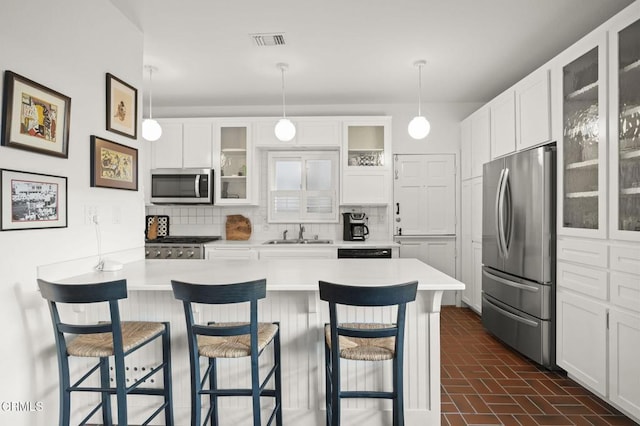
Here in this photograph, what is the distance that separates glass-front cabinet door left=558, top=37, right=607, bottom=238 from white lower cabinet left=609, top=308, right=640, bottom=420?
53 cm

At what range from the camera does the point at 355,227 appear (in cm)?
484

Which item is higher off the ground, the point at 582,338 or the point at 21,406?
the point at 582,338

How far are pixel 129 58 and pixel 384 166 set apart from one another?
2.95 meters

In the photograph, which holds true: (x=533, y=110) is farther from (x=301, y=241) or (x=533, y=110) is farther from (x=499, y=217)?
(x=301, y=241)

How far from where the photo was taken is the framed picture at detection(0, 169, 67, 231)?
1.75 metres

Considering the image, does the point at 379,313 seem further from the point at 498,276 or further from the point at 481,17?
the point at 481,17

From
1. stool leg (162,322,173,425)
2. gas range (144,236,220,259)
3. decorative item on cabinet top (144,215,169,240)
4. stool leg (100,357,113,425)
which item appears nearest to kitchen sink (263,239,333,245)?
gas range (144,236,220,259)

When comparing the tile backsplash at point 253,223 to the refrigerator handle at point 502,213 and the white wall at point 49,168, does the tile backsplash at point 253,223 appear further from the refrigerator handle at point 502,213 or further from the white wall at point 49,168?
the white wall at point 49,168

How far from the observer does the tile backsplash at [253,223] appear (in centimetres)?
505

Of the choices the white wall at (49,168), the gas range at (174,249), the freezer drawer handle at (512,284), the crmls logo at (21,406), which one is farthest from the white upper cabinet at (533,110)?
the crmls logo at (21,406)

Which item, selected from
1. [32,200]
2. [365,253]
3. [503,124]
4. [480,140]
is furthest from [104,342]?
[480,140]

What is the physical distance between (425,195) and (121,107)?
370 cm

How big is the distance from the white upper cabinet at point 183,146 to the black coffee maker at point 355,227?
73.2 inches

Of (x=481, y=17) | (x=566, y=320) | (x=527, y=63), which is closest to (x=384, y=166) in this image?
(x=527, y=63)
